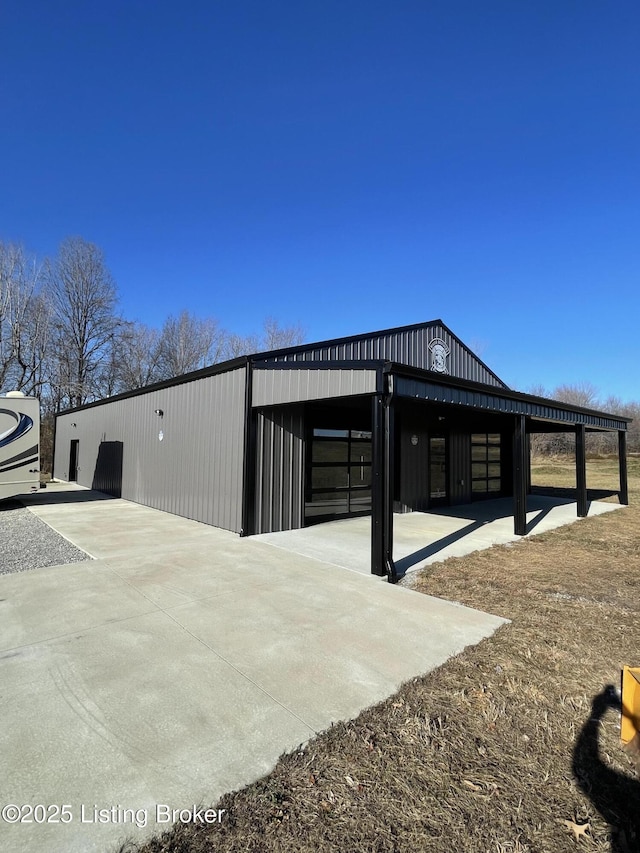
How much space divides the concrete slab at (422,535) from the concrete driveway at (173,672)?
37.5 inches

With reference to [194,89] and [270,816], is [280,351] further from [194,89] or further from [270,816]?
[270,816]

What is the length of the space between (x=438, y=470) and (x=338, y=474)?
4.09 meters

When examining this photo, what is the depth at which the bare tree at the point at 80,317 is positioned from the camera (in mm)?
24484

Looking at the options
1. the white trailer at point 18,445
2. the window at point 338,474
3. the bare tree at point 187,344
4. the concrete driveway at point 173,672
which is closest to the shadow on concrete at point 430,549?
the concrete driveway at point 173,672

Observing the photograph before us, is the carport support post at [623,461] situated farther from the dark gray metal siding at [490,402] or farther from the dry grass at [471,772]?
the dry grass at [471,772]

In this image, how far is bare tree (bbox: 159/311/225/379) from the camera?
28.7m

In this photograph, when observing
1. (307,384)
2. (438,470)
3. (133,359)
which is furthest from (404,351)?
(133,359)

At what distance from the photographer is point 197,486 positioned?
940cm

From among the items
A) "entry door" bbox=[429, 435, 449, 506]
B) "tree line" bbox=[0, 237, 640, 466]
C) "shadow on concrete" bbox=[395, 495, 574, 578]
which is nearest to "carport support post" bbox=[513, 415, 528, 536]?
"shadow on concrete" bbox=[395, 495, 574, 578]

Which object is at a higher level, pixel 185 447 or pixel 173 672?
pixel 185 447

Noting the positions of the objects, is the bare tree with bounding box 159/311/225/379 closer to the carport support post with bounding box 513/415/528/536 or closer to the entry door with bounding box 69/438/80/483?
the entry door with bounding box 69/438/80/483

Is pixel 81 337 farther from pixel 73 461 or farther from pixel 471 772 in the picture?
pixel 471 772

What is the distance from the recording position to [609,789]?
6.38ft

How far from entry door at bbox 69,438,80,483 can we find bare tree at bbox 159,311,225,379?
9860 mm
